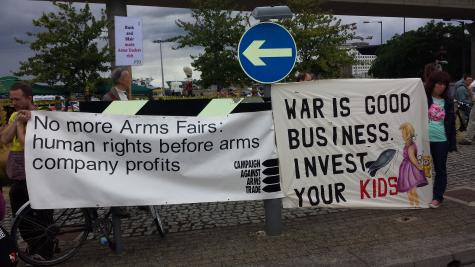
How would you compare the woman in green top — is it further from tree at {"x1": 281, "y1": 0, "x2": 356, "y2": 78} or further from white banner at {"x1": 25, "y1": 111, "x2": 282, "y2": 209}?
tree at {"x1": 281, "y1": 0, "x2": 356, "y2": 78}

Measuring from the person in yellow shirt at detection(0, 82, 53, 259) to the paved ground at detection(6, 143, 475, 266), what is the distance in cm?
48

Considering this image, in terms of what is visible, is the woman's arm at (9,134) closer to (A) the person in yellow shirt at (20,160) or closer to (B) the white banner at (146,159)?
(A) the person in yellow shirt at (20,160)

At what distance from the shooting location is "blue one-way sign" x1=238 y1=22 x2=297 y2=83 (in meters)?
5.05

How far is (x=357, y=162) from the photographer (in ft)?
18.2

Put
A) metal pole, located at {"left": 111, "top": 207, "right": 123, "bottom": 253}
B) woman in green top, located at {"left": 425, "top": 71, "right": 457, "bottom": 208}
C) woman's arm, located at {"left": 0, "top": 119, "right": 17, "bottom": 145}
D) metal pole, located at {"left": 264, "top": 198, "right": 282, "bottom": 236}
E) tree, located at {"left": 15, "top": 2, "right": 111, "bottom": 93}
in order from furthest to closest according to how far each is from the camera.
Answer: tree, located at {"left": 15, "top": 2, "right": 111, "bottom": 93} < woman in green top, located at {"left": 425, "top": 71, "right": 457, "bottom": 208} < metal pole, located at {"left": 264, "top": 198, "right": 282, "bottom": 236} < metal pole, located at {"left": 111, "top": 207, "right": 123, "bottom": 253} < woman's arm, located at {"left": 0, "top": 119, "right": 17, "bottom": 145}

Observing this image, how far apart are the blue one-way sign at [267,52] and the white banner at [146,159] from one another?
0.44m

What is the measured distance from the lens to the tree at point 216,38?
29.2 metres

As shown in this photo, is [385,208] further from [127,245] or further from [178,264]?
[127,245]

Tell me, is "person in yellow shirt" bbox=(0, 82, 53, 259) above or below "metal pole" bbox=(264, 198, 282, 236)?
above

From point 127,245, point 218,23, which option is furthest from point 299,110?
point 218,23

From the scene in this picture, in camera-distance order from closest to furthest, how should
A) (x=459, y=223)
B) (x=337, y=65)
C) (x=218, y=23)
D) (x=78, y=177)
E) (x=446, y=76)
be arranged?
(x=78, y=177) < (x=459, y=223) < (x=446, y=76) < (x=218, y=23) < (x=337, y=65)

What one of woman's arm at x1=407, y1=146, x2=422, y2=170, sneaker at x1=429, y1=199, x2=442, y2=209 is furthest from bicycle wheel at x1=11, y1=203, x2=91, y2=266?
sneaker at x1=429, y1=199, x2=442, y2=209

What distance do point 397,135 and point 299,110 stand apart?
1342mm

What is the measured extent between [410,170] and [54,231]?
13.4ft
